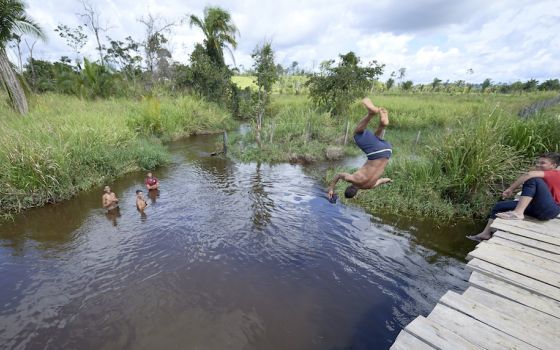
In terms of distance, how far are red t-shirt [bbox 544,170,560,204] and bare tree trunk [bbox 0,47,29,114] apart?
17.0 metres

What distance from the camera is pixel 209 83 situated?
65.4ft

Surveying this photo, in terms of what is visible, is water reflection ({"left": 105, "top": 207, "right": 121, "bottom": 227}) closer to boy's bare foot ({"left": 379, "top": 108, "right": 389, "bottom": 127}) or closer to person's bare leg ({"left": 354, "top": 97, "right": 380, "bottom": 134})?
person's bare leg ({"left": 354, "top": 97, "right": 380, "bottom": 134})

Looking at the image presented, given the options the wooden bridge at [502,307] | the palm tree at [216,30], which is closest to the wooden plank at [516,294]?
the wooden bridge at [502,307]

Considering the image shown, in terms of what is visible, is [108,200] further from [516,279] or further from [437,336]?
[516,279]

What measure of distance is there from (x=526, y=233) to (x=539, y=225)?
0.52m

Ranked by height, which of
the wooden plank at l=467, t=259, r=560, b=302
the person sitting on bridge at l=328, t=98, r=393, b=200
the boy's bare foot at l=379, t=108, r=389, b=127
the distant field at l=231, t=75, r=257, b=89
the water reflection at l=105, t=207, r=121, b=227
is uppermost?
the distant field at l=231, t=75, r=257, b=89

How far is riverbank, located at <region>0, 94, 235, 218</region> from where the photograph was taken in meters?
7.21

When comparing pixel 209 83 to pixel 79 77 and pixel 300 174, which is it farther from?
pixel 300 174

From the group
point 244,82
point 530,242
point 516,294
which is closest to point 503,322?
point 516,294

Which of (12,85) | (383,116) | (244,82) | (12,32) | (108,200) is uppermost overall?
(12,32)

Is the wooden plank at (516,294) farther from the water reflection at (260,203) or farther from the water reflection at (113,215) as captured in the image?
the water reflection at (113,215)

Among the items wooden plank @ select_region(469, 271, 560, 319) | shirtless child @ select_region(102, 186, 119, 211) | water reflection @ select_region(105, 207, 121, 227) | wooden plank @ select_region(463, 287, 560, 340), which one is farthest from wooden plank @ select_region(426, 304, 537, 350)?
shirtless child @ select_region(102, 186, 119, 211)

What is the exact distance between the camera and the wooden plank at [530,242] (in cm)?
365

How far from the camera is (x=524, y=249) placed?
3705 mm
